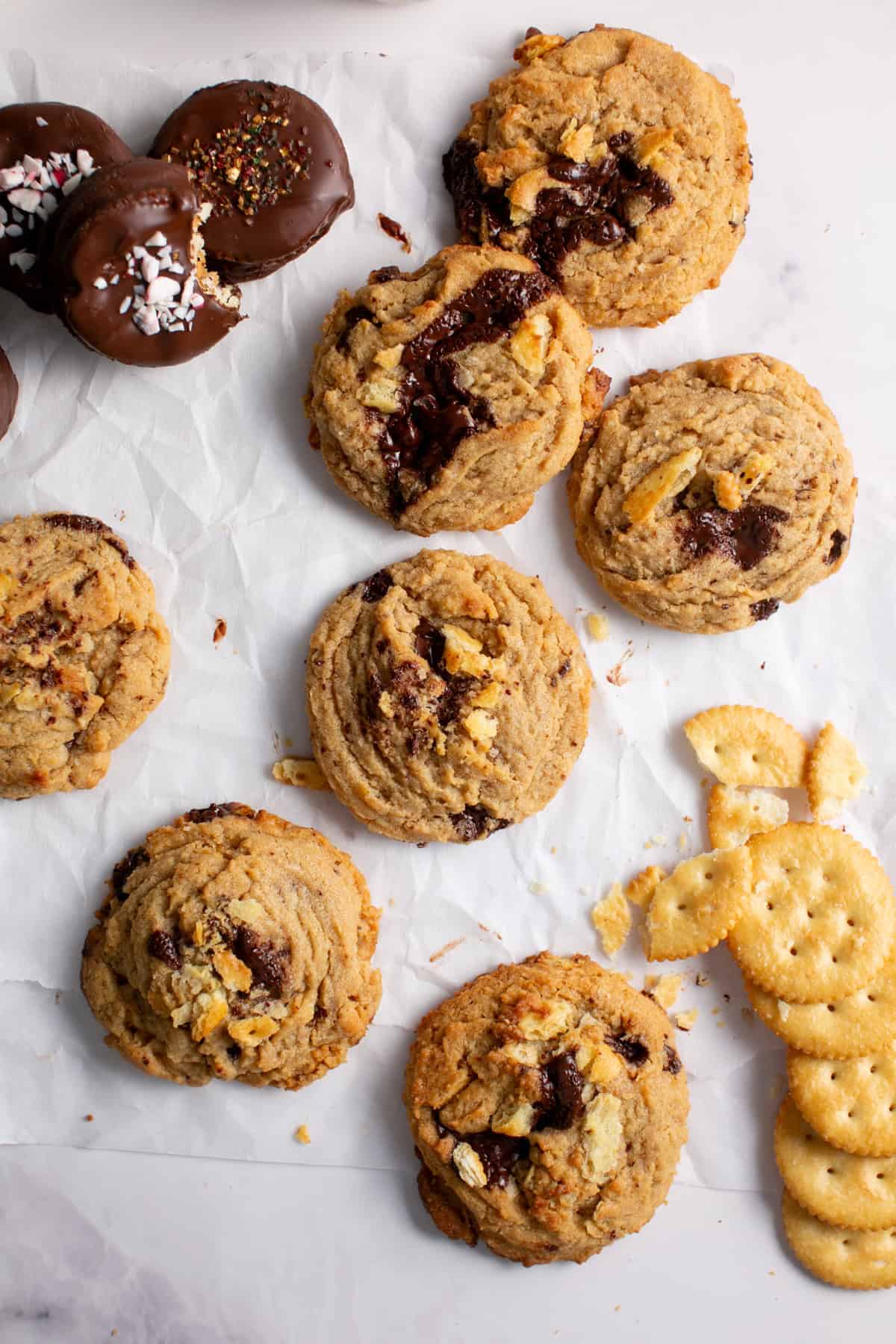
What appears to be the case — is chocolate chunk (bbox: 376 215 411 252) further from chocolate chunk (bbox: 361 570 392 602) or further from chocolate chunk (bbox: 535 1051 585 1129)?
chocolate chunk (bbox: 535 1051 585 1129)

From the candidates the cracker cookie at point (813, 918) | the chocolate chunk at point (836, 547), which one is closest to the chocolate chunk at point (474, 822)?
the cracker cookie at point (813, 918)

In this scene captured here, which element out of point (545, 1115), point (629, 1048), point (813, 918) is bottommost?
point (545, 1115)

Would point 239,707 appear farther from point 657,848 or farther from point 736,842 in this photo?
point 736,842

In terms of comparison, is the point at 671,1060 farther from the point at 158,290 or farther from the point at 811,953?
the point at 158,290

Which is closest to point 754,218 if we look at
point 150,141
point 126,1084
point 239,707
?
point 150,141

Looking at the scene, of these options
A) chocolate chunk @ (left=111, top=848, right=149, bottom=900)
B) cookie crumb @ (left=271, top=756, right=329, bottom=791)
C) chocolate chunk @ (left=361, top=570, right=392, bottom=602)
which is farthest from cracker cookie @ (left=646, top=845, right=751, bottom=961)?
chocolate chunk @ (left=111, top=848, right=149, bottom=900)

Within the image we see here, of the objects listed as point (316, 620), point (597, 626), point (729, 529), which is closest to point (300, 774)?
point (316, 620)
